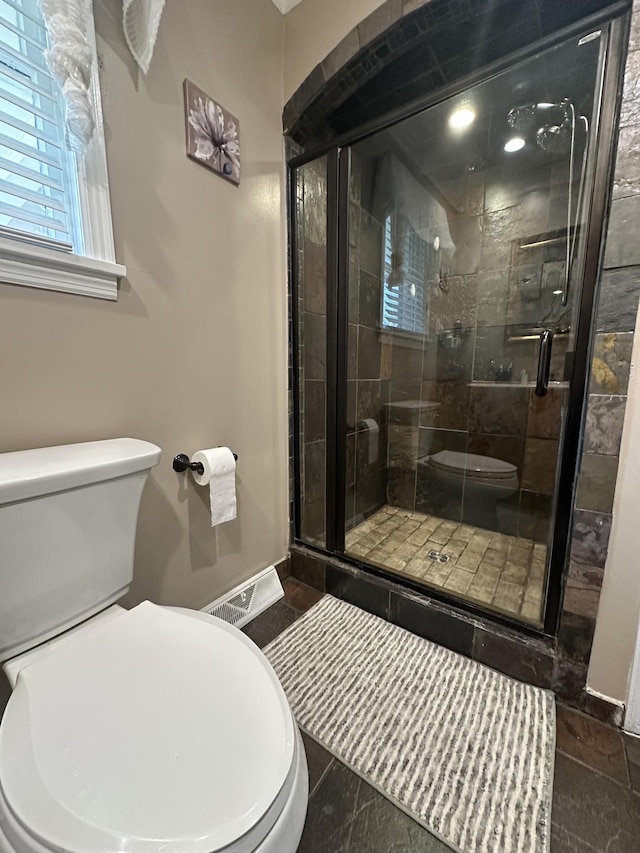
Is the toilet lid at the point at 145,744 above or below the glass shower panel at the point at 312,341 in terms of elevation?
below

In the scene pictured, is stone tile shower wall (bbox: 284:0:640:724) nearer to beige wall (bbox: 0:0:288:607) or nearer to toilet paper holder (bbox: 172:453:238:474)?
beige wall (bbox: 0:0:288:607)

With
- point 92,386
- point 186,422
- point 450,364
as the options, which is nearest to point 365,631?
point 186,422

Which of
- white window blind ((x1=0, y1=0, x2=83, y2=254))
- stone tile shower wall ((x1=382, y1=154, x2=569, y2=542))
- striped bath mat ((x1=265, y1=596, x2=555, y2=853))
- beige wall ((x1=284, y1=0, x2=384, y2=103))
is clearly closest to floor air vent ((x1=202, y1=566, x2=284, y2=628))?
striped bath mat ((x1=265, y1=596, x2=555, y2=853))

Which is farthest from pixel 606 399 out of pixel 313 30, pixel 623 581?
pixel 313 30

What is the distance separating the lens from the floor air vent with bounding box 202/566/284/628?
1.40m

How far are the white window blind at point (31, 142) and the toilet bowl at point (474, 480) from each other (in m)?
2.10

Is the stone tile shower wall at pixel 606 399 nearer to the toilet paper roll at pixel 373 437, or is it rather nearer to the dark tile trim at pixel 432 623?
the dark tile trim at pixel 432 623

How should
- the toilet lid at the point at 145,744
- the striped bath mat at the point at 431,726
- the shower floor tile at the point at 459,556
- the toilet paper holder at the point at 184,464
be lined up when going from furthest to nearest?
the shower floor tile at the point at 459,556 < the toilet paper holder at the point at 184,464 < the striped bath mat at the point at 431,726 < the toilet lid at the point at 145,744

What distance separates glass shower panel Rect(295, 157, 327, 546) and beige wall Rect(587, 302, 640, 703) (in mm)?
1074

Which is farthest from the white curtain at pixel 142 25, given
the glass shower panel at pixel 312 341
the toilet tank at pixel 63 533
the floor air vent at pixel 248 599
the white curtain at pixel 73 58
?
the floor air vent at pixel 248 599

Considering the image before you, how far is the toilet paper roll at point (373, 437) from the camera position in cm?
208

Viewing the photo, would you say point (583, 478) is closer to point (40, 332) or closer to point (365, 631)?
point (365, 631)

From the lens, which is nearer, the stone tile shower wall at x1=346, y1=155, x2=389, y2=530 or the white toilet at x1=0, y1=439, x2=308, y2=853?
the white toilet at x1=0, y1=439, x2=308, y2=853

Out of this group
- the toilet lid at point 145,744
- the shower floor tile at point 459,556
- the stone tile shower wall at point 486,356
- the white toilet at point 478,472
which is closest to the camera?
the toilet lid at point 145,744
